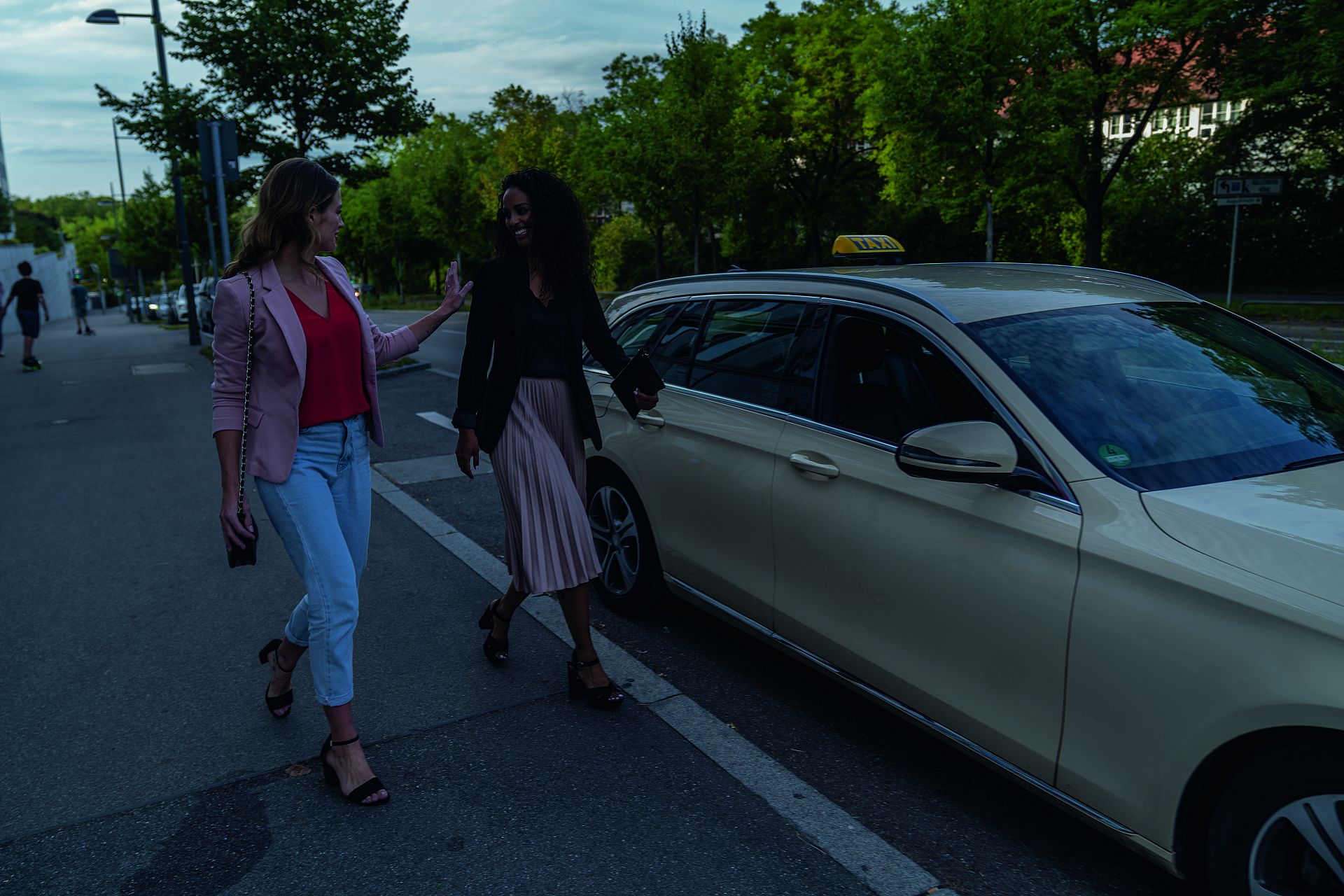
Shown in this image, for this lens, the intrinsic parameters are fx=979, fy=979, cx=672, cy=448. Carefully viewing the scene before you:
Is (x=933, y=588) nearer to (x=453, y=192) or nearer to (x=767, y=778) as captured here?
(x=767, y=778)

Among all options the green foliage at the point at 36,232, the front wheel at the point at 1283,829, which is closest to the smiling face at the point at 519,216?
the front wheel at the point at 1283,829

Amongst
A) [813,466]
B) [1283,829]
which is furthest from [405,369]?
[1283,829]

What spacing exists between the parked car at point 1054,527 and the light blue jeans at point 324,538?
1431 millimetres

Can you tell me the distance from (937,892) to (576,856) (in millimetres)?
1023

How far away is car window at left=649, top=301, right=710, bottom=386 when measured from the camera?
4355 millimetres

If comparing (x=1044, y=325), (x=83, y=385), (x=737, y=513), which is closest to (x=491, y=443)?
(x=737, y=513)

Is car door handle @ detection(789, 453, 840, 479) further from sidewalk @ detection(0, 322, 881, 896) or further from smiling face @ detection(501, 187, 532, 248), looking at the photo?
smiling face @ detection(501, 187, 532, 248)

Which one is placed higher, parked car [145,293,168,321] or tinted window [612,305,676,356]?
tinted window [612,305,676,356]

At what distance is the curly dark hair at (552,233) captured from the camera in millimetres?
3645

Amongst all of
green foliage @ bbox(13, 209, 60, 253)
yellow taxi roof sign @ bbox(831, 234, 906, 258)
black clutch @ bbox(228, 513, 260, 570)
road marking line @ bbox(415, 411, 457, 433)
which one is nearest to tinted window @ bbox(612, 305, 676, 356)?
yellow taxi roof sign @ bbox(831, 234, 906, 258)

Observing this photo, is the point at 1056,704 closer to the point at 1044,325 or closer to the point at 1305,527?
the point at 1305,527

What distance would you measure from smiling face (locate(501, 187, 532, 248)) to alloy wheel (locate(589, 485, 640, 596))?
1447 mm

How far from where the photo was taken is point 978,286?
345cm

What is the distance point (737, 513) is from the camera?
3.77 meters
